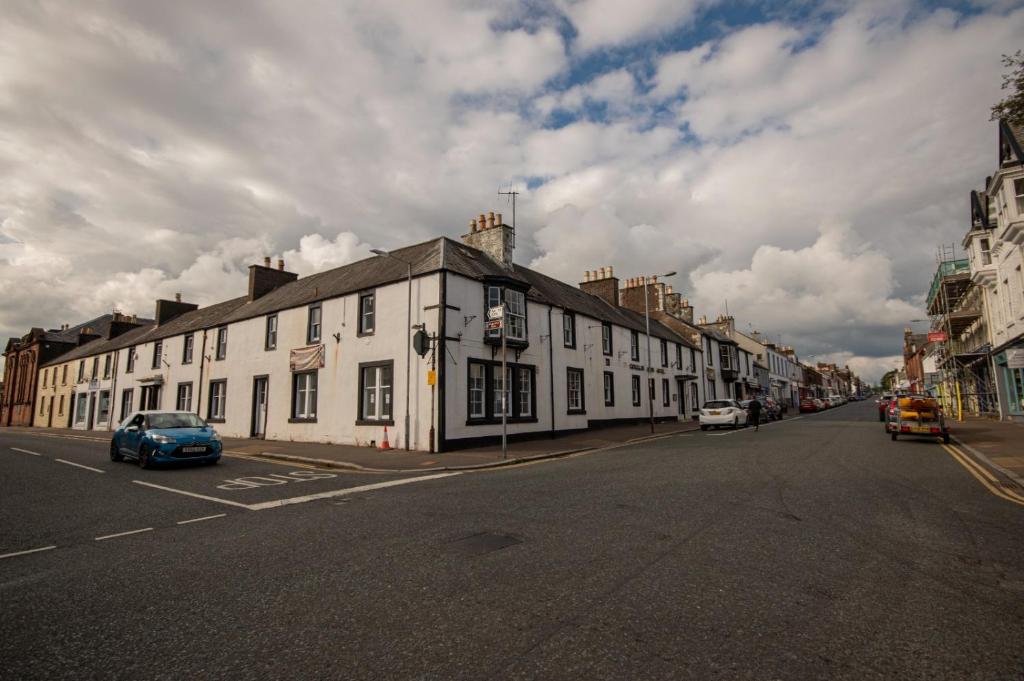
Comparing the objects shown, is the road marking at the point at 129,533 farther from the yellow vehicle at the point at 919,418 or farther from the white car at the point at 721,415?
the white car at the point at 721,415

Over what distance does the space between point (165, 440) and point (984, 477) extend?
1924 centimetres

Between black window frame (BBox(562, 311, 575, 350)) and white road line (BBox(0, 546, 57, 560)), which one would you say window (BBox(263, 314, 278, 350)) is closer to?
black window frame (BBox(562, 311, 575, 350))

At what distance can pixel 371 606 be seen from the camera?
13.6 ft

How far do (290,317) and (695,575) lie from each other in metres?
23.0

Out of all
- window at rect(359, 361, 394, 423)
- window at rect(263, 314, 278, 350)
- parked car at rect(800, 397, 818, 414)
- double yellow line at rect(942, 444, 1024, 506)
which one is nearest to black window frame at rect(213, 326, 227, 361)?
window at rect(263, 314, 278, 350)

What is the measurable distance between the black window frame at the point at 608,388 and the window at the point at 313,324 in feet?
48.3

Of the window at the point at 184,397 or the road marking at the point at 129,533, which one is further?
the window at the point at 184,397

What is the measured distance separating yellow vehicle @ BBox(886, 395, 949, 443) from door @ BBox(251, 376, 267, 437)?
85.8 feet

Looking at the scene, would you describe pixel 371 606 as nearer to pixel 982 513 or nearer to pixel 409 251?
pixel 982 513

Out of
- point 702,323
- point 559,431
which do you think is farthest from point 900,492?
point 702,323

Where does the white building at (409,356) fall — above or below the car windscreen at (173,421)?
above

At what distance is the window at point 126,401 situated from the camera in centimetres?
3522

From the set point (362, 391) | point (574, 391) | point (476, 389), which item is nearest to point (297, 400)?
point (362, 391)

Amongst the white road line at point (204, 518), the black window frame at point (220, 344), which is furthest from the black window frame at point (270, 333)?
A: the white road line at point (204, 518)
